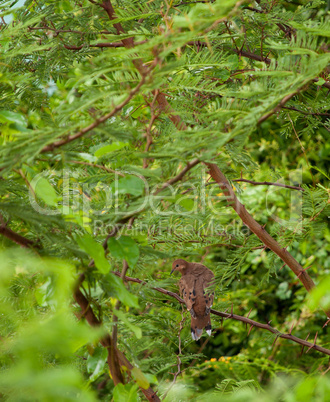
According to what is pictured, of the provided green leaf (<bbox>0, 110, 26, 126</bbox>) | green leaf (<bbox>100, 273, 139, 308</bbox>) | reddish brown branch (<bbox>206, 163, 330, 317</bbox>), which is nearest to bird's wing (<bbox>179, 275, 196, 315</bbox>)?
reddish brown branch (<bbox>206, 163, 330, 317</bbox>)

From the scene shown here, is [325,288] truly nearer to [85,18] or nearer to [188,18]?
[188,18]

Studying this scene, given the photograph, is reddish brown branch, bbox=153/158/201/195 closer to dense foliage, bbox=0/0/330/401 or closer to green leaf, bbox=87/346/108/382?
dense foliage, bbox=0/0/330/401

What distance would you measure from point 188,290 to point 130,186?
1.04 meters

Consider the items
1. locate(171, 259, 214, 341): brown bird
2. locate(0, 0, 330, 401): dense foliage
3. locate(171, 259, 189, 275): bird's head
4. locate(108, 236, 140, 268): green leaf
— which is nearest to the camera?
locate(0, 0, 330, 401): dense foliage

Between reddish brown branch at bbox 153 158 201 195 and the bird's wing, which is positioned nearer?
reddish brown branch at bbox 153 158 201 195

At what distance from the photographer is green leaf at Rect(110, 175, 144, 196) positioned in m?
0.69

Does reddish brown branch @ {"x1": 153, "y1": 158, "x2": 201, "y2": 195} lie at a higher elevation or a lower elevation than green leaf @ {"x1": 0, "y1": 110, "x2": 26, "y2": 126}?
lower

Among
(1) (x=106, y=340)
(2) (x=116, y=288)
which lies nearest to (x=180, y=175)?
(2) (x=116, y=288)

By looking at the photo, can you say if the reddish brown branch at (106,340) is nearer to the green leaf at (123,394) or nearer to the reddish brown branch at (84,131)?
the green leaf at (123,394)

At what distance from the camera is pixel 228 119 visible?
774 millimetres

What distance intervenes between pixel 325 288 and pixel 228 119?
0.44 metres

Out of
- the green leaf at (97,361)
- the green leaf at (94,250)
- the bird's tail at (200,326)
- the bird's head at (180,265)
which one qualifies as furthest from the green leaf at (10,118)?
the bird's head at (180,265)

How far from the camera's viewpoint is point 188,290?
1658 mm

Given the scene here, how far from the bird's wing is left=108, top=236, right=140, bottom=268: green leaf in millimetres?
824
